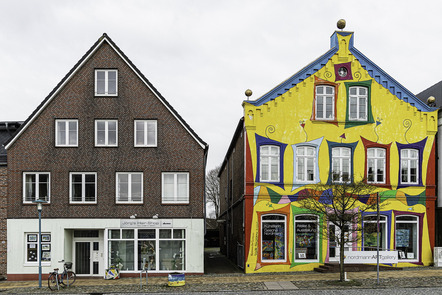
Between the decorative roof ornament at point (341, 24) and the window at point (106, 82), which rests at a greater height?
the decorative roof ornament at point (341, 24)

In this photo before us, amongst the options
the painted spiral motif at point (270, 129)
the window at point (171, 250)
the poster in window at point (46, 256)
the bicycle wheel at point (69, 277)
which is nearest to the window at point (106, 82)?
the window at point (171, 250)

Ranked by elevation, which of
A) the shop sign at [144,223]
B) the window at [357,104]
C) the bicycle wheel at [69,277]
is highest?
A: the window at [357,104]

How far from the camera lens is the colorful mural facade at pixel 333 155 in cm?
2445

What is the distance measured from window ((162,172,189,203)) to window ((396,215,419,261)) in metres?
11.6

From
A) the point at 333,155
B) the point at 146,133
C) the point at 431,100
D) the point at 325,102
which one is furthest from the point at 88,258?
the point at 431,100

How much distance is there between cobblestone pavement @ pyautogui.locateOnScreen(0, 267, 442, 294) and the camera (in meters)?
19.4

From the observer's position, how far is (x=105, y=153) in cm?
2402

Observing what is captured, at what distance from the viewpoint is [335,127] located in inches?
994

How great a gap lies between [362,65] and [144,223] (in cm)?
1446

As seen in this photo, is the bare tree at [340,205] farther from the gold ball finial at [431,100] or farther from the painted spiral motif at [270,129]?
the gold ball finial at [431,100]

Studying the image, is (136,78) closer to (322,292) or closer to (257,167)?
(257,167)

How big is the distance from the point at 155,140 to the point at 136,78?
3388 millimetres

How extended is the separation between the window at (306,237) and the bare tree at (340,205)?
559 mm

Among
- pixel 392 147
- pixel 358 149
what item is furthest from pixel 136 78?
pixel 392 147
